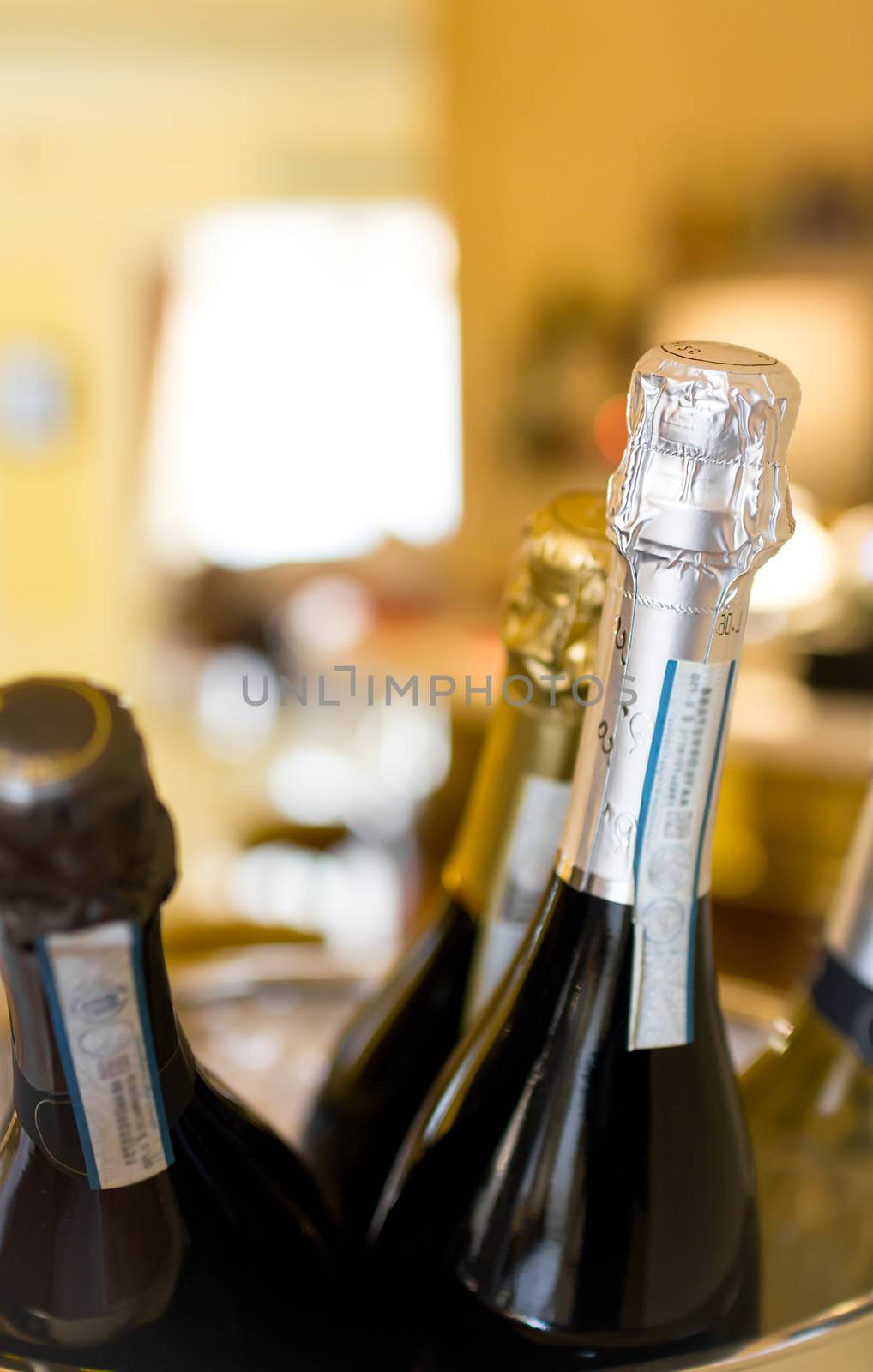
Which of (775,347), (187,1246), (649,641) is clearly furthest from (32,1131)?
(775,347)

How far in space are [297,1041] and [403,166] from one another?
3.61 m

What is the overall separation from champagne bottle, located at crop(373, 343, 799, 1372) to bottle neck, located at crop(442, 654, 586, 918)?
1.3 inches

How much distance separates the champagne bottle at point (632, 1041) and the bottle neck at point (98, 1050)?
0.29ft

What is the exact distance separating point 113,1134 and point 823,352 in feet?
9.13

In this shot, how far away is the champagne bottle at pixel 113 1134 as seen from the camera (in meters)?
0.18

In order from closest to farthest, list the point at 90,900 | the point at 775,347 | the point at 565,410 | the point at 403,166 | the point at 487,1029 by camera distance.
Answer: the point at 90,900 < the point at 487,1029 < the point at 775,347 < the point at 565,410 < the point at 403,166

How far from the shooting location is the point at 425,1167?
0.30 m

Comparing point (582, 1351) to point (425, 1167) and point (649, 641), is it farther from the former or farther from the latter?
point (649, 641)

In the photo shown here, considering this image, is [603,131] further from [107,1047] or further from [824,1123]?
[107,1047]

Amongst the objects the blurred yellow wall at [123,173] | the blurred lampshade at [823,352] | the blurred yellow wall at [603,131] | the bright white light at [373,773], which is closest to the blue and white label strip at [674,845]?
the bright white light at [373,773]

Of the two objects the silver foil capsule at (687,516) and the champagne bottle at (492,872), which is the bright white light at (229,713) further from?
the silver foil capsule at (687,516)

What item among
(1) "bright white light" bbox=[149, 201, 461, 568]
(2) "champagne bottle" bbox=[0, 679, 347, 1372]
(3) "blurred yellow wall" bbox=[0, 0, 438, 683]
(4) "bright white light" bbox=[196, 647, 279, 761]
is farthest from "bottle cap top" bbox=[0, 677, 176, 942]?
(1) "bright white light" bbox=[149, 201, 461, 568]

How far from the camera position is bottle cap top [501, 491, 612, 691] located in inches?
10.1

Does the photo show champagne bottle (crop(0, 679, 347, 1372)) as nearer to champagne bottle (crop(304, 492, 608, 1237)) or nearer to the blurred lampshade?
champagne bottle (crop(304, 492, 608, 1237))
